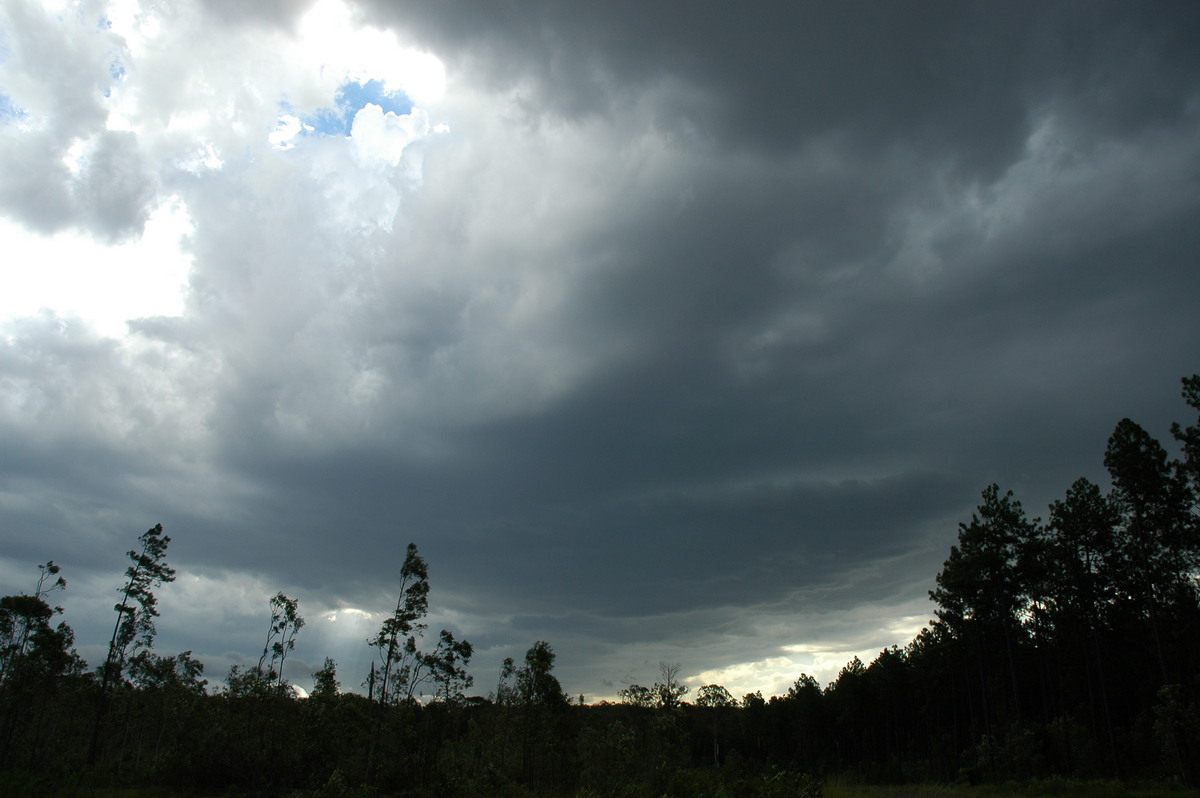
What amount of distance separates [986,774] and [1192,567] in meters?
23.4

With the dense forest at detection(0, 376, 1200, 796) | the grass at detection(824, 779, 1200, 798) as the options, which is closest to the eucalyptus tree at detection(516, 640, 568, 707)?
the dense forest at detection(0, 376, 1200, 796)

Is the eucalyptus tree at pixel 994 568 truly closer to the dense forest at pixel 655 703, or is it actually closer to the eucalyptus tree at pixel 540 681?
the dense forest at pixel 655 703

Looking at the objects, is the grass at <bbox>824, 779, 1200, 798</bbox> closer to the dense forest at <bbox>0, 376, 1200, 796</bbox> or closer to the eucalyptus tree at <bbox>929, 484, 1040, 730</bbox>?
the dense forest at <bbox>0, 376, 1200, 796</bbox>

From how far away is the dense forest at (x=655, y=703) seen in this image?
45.2 m

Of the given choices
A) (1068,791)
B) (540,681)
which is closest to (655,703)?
(540,681)

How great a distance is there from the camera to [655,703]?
80812mm

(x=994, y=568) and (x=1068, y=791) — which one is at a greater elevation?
(x=994, y=568)

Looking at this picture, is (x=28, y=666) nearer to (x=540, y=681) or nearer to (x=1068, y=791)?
(x=540, y=681)

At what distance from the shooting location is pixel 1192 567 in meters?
46.8

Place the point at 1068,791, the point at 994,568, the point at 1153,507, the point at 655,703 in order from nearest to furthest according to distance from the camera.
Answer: the point at 1068,791 → the point at 1153,507 → the point at 994,568 → the point at 655,703

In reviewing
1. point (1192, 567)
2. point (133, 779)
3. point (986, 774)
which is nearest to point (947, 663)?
point (986, 774)

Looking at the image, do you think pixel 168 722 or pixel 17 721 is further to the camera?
pixel 168 722

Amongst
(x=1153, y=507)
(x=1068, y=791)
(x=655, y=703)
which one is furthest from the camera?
(x=655, y=703)

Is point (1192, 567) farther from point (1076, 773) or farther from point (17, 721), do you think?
point (17, 721)
